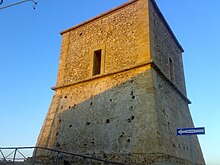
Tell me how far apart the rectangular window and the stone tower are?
1.9 inches

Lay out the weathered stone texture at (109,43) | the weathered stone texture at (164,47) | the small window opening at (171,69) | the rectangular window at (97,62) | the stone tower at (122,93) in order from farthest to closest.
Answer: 1. the small window opening at (171,69)
2. the rectangular window at (97,62)
3. the weathered stone texture at (164,47)
4. the weathered stone texture at (109,43)
5. the stone tower at (122,93)

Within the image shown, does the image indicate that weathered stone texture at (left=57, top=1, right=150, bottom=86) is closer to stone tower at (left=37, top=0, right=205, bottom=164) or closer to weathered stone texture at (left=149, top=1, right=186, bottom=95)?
stone tower at (left=37, top=0, right=205, bottom=164)

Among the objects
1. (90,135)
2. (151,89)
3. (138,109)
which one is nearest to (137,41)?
(151,89)

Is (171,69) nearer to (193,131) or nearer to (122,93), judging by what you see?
(122,93)

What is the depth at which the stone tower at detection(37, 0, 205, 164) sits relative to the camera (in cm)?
754

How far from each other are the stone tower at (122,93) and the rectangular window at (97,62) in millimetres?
47

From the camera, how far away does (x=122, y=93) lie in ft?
28.3

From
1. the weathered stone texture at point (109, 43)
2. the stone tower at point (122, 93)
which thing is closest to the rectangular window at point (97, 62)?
the stone tower at point (122, 93)

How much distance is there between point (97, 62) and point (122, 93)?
2.66 meters

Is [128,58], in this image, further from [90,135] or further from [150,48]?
[90,135]

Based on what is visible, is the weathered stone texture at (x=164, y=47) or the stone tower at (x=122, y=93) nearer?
the stone tower at (x=122, y=93)

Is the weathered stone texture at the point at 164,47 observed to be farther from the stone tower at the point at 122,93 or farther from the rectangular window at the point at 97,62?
the rectangular window at the point at 97,62

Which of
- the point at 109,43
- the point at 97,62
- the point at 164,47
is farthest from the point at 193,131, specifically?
the point at 97,62

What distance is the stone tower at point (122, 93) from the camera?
754cm
